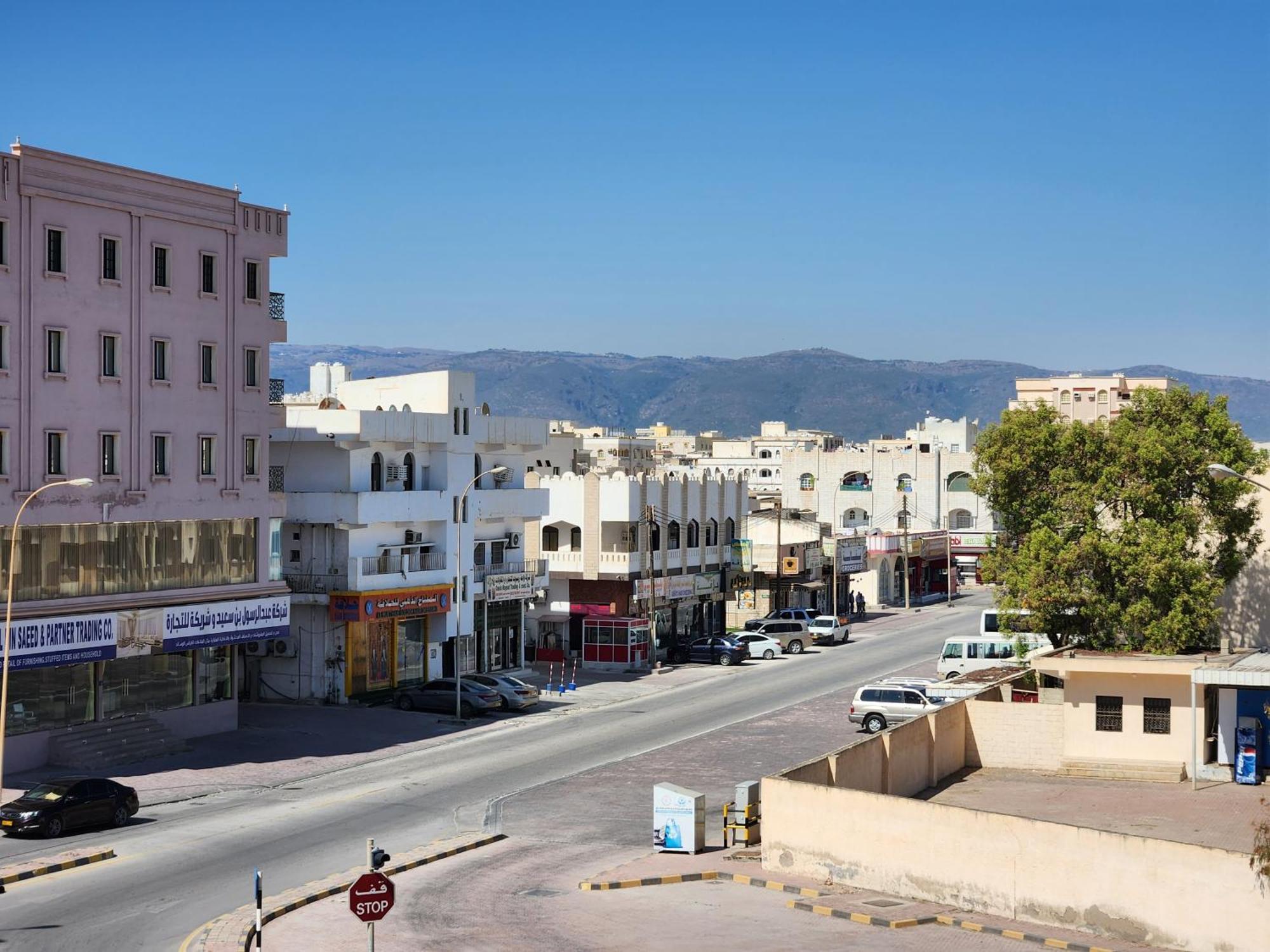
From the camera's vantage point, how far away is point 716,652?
67125 millimetres

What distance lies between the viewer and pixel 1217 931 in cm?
2328

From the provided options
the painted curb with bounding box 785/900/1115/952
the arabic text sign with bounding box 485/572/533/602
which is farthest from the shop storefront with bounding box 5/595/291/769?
the painted curb with bounding box 785/900/1115/952

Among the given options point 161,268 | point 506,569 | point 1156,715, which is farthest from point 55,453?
point 1156,715

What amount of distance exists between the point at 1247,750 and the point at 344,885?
22.7 metres

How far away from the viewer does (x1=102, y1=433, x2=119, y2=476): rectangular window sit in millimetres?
42031

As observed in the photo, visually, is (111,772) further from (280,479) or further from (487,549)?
(487,549)

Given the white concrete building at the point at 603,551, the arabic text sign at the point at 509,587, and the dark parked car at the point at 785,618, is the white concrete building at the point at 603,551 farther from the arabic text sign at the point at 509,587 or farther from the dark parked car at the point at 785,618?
the dark parked car at the point at 785,618

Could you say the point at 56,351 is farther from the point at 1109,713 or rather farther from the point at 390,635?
the point at 1109,713

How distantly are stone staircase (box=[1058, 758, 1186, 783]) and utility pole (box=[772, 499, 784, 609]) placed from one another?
124 feet

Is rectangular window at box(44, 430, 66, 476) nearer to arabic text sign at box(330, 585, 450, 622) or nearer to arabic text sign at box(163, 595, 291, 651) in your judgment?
arabic text sign at box(163, 595, 291, 651)

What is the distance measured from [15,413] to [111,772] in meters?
9.81

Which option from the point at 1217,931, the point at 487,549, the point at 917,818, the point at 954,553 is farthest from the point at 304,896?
the point at 954,553

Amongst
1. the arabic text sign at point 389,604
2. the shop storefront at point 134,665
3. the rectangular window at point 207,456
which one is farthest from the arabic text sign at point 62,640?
the arabic text sign at point 389,604

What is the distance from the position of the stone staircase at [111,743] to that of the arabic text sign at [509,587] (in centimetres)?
1775
